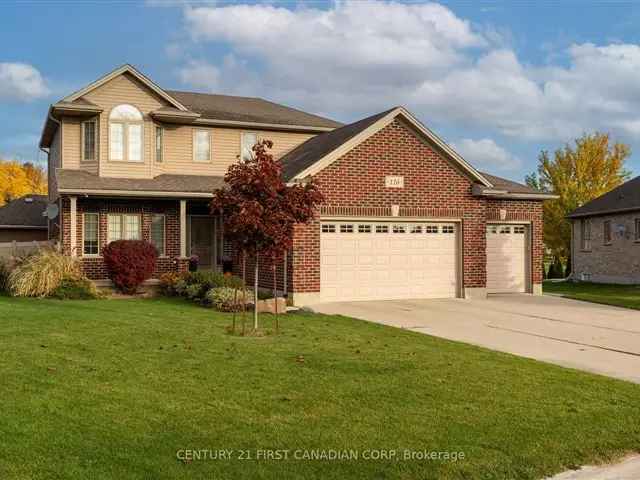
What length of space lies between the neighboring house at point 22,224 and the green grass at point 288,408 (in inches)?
971

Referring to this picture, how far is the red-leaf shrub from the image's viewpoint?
20.0 m

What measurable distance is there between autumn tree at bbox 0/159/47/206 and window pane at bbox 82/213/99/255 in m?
41.6

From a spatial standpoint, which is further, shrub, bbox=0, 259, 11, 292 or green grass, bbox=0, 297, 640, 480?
shrub, bbox=0, 259, 11, 292

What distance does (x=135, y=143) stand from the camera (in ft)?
75.6

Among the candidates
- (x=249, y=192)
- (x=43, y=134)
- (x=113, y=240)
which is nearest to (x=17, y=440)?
(x=249, y=192)

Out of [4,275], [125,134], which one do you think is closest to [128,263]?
[4,275]

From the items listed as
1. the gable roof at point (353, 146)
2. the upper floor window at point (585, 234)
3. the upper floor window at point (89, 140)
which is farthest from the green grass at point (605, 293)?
the upper floor window at point (89, 140)

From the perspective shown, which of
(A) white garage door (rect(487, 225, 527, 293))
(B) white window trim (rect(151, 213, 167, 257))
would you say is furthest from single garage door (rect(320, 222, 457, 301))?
(B) white window trim (rect(151, 213, 167, 257))

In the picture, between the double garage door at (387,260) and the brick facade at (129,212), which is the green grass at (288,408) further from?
the brick facade at (129,212)

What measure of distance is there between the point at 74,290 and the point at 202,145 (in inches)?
315

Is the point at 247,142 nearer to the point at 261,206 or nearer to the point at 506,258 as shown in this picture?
the point at 506,258

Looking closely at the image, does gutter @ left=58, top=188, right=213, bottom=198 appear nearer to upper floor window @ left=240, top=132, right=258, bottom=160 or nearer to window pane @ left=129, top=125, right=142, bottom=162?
window pane @ left=129, top=125, right=142, bottom=162

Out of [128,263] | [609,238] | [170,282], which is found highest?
[609,238]

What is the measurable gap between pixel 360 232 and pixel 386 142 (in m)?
2.66
